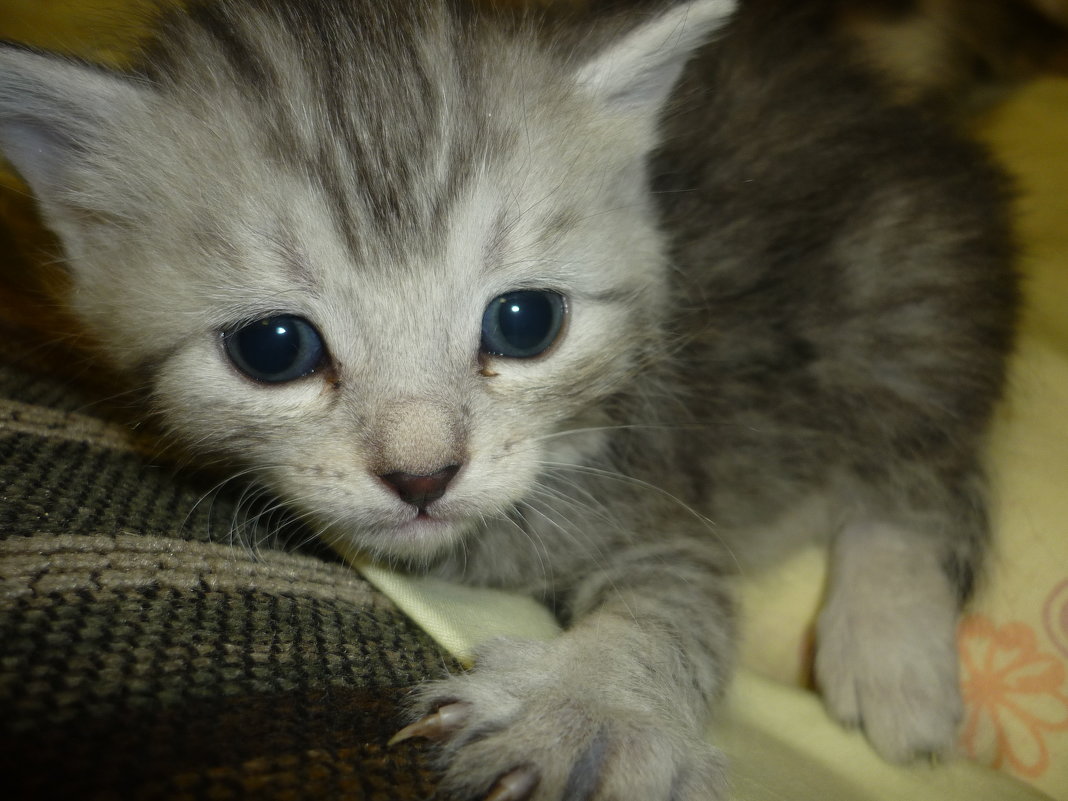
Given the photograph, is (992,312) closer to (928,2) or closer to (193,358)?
(928,2)

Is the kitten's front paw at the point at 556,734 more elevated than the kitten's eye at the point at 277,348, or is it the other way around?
the kitten's eye at the point at 277,348

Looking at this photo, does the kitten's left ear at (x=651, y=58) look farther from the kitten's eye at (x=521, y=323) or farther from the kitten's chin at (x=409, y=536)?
the kitten's chin at (x=409, y=536)

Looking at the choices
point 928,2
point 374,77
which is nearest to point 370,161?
point 374,77

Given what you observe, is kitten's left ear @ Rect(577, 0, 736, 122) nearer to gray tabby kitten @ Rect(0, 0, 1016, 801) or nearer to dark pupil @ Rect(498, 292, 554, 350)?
gray tabby kitten @ Rect(0, 0, 1016, 801)

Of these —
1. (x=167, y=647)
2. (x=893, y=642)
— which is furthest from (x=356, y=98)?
(x=893, y=642)

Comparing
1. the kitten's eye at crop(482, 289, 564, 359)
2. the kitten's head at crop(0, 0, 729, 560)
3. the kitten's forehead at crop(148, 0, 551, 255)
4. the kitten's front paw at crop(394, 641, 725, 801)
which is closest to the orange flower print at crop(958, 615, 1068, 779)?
the kitten's front paw at crop(394, 641, 725, 801)

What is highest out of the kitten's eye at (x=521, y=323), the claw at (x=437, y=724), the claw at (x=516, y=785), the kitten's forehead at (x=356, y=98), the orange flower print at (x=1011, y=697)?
the kitten's forehead at (x=356, y=98)

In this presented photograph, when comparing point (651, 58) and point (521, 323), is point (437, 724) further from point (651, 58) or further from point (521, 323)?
point (651, 58)

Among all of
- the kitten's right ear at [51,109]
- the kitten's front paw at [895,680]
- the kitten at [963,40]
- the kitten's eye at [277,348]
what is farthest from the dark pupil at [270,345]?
the kitten at [963,40]
